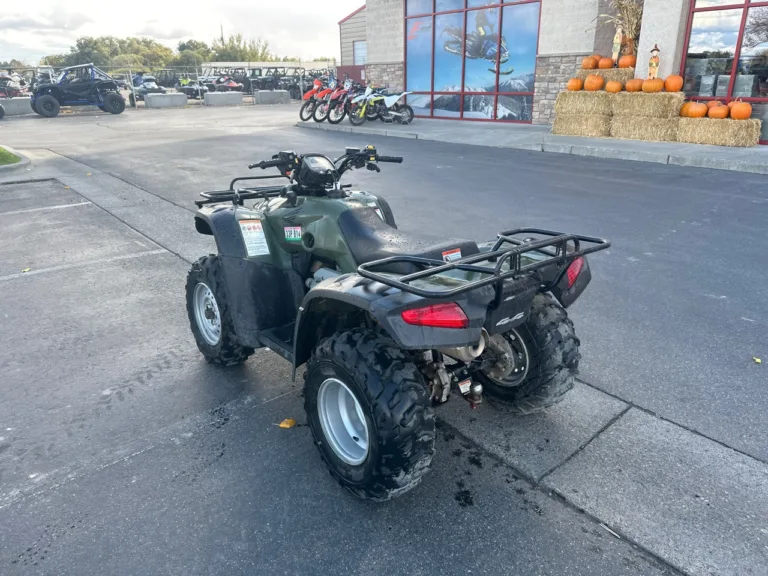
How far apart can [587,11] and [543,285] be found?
15980 millimetres

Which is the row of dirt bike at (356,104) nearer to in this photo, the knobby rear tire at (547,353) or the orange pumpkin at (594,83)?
the orange pumpkin at (594,83)

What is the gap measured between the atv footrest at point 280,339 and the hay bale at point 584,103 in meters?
12.7

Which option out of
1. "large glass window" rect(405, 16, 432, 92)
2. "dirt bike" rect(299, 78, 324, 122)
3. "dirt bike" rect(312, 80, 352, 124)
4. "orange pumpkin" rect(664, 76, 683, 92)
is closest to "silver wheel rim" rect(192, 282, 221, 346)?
"orange pumpkin" rect(664, 76, 683, 92)

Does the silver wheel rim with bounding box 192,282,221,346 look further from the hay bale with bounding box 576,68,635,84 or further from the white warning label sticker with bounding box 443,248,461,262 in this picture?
the hay bale with bounding box 576,68,635,84

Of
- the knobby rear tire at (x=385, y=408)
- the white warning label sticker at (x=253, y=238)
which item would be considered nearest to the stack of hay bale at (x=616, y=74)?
the white warning label sticker at (x=253, y=238)

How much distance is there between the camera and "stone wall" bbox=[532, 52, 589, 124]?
16656 millimetres

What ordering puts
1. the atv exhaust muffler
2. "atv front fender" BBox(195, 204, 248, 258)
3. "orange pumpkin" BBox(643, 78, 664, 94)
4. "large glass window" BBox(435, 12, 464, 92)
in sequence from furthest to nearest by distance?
"large glass window" BBox(435, 12, 464, 92) → "orange pumpkin" BBox(643, 78, 664, 94) → "atv front fender" BBox(195, 204, 248, 258) → the atv exhaust muffler

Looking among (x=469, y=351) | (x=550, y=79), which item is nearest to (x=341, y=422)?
(x=469, y=351)

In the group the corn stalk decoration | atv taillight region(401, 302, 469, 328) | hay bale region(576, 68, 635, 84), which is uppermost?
the corn stalk decoration

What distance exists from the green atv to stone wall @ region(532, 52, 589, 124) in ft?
49.8

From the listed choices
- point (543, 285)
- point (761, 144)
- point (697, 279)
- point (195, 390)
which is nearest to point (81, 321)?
point (195, 390)

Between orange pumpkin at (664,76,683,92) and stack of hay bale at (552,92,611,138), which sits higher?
orange pumpkin at (664,76,683,92)

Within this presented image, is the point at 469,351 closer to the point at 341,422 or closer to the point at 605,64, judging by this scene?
the point at 341,422

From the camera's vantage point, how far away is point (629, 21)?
14.0 m
